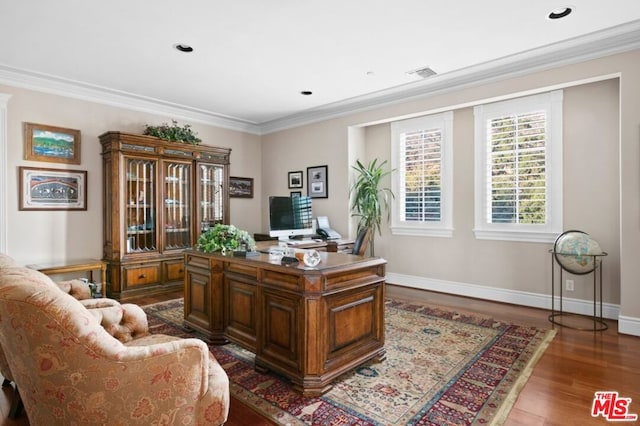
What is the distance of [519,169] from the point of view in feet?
14.2

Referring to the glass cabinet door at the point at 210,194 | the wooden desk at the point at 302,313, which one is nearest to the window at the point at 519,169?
the wooden desk at the point at 302,313

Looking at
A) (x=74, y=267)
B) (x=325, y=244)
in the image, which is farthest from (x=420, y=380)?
(x=74, y=267)

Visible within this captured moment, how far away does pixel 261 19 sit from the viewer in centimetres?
305

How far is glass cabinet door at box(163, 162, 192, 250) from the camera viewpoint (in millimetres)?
5270

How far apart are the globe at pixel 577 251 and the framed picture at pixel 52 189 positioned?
19.3 feet

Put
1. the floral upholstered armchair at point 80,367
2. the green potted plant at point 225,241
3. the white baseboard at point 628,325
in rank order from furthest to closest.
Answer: the white baseboard at point 628,325 < the green potted plant at point 225,241 < the floral upholstered armchair at point 80,367

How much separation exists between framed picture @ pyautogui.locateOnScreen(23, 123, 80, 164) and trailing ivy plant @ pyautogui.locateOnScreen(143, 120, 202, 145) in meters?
0.92

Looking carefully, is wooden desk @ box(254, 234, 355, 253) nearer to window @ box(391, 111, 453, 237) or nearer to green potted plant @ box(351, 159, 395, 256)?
green potted plant @ box(351, 159, 395, 256)

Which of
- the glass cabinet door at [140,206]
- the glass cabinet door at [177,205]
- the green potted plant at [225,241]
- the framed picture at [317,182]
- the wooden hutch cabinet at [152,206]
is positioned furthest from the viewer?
the framed picture at [317,182]

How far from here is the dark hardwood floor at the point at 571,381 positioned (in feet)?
6.77

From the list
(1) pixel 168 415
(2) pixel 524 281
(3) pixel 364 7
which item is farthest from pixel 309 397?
(2) pixel 524 281

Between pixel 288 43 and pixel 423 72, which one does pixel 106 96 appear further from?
pixel 423 72

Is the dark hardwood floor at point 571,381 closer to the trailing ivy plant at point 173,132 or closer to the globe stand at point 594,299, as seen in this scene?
the globe stand at point 594,299

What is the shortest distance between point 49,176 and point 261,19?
3502 mm
